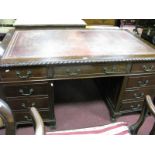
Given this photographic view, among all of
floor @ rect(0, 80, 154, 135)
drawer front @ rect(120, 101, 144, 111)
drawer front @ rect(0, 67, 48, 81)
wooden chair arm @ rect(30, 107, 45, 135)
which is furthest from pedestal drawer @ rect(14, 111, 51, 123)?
drawer front @ rect(120, 101, 144, 111)

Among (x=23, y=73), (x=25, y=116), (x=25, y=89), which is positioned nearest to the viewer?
(x=23, y=73)

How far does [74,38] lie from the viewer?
1.47 meters

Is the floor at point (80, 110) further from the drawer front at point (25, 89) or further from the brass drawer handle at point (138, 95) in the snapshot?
the drawer front at point (25, 89)

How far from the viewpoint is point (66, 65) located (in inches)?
44.7

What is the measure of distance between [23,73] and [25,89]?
0.16m

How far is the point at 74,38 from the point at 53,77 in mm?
489

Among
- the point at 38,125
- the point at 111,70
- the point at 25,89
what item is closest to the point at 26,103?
the point at 25,89

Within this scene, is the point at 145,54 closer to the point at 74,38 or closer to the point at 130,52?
the point at 130,52

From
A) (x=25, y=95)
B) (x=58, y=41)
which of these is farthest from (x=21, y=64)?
(x=58, y=41)

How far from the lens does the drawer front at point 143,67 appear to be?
127cm

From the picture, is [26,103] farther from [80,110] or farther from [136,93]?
[136,93]

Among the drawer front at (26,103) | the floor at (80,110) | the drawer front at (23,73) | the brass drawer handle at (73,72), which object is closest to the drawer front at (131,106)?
the floor at (80,110)

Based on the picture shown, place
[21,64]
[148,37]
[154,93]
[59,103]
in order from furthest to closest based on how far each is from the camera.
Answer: [59,103], [148,37], [154,93], [21,64]

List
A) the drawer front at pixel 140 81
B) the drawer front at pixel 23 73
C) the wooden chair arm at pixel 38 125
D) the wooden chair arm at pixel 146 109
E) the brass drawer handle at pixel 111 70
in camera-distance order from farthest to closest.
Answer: the drawer front at pixel 140 81
the brass drawer handle at pixel 111 70
the drawer front at pixel 23 73
the wooden chair arm at pixel 146 109
the wooden chair arm at pixel 38 125
